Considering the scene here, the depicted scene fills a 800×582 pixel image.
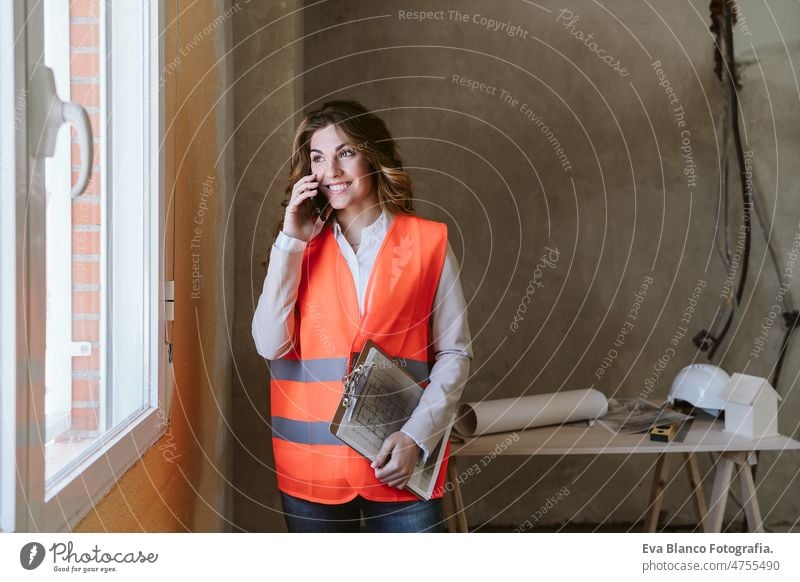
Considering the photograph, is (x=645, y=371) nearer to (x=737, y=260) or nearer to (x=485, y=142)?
(x=737, y=260)

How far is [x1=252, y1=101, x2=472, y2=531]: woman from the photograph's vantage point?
3.24 feet

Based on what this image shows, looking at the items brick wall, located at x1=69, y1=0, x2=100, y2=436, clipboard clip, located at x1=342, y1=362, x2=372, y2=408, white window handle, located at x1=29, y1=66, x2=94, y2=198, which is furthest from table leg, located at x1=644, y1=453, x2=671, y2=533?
white window handle, located at x1=29, y1=66, x2=94, y2=198

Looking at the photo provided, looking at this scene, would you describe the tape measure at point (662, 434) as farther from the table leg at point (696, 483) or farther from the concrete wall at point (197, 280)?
the concrete wall at point (197, 280)

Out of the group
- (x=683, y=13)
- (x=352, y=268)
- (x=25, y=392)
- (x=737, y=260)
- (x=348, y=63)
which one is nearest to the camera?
(x=25, y=392)

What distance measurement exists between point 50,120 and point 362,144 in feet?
1.36

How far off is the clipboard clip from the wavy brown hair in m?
0.23

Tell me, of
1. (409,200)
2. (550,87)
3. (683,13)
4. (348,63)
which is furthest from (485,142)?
(409,200)

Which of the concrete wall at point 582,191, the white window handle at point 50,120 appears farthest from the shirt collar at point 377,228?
the concrete wall at point 582,191

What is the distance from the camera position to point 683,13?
5.15ft

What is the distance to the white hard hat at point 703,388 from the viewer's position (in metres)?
1.43

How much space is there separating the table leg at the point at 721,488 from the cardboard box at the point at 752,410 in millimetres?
58

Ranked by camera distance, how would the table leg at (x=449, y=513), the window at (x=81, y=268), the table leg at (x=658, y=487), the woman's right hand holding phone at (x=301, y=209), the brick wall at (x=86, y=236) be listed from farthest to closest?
the table leg at (x=658, y=487), the table leg at (x=449, y=513), the woman's right hand holding phone at (x=301, y=209), the brick wall at (x=86, y=236), the window at (x=81, y=268)

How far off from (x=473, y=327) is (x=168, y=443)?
800 mm

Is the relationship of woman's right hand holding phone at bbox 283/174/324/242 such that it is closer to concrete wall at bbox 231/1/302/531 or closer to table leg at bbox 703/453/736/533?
concrete wall at bbox 231/1/302/531
